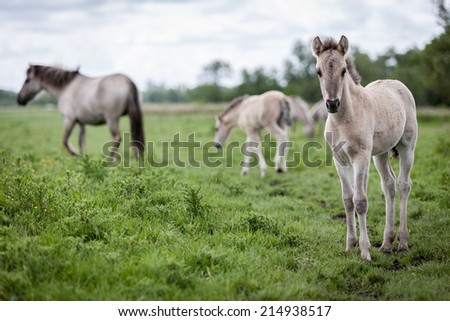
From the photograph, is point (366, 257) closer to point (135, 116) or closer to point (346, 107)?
point (346, 107)

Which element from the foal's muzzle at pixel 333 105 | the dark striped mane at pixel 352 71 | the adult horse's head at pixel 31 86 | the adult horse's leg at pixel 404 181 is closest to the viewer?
the foal's muzzle at pixel 333 105

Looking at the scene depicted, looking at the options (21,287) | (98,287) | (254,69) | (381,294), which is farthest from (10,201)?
(254,69)

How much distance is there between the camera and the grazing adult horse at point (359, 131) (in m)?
5.07

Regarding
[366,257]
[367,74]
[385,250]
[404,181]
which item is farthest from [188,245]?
[367,74]

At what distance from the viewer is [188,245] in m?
4.79

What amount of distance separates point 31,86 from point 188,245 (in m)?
10.3

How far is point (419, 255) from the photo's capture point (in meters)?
5.29

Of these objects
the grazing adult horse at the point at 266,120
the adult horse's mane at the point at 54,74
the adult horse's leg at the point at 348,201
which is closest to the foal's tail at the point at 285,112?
the grazing adult horse at the point at 266,120

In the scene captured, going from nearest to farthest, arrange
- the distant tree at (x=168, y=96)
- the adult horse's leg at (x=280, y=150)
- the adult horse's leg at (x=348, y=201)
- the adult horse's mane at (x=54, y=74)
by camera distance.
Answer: the adult horse's leg at (x=348, y=201)
the adult horse's leg at (x=280, y=150)
the adult horse's mane at (x=54, y=74)
the distant tree at (x=168, y=96)

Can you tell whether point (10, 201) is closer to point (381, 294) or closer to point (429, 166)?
point (381, 294)

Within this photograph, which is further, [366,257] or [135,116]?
[135,116]

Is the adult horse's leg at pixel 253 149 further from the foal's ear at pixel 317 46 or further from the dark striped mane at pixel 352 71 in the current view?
the foal's ear at pixel 317 46

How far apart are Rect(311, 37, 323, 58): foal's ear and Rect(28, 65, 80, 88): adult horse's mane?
901 centimetres

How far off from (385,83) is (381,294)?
135 inches
